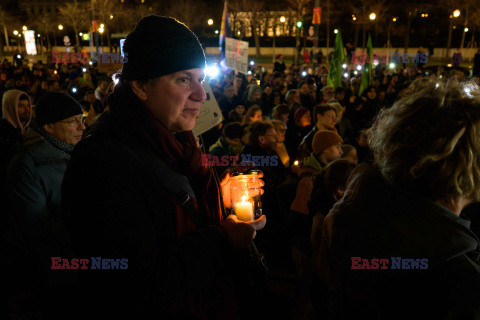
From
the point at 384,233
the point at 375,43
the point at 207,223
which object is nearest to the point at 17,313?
the point at 207,223

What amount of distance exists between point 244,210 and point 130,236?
97cm

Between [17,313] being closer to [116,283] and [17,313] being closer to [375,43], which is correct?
[116,283]

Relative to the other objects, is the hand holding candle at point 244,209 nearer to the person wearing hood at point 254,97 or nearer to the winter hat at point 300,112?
the winter hat at point 300,112

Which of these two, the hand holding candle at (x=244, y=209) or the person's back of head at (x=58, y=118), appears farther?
the person's back of head at (x=58, y=118)

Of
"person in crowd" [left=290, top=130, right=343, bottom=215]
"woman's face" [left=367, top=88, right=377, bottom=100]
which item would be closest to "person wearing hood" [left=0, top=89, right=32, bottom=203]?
"person in crowd" [left=290, top=130, right=343, bottom=215]

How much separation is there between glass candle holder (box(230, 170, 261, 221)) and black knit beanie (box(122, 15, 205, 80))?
794mm

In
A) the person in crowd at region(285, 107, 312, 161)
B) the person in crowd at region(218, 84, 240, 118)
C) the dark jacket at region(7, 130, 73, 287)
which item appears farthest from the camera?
the person in crowd at region(218, 84, 240, 118)

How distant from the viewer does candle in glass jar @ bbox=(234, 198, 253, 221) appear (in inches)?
80.5

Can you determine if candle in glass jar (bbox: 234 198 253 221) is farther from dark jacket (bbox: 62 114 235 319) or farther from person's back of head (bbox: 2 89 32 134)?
person's back of head (bbox: 2 89 32 134)

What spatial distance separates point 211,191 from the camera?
1.59 meters

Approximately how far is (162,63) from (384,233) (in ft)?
3.30

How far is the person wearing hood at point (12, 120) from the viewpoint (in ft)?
16.1

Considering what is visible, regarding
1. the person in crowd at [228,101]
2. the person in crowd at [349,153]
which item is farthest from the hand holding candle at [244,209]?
the person in crowd at [228,101]

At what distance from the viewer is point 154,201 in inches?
50.4
